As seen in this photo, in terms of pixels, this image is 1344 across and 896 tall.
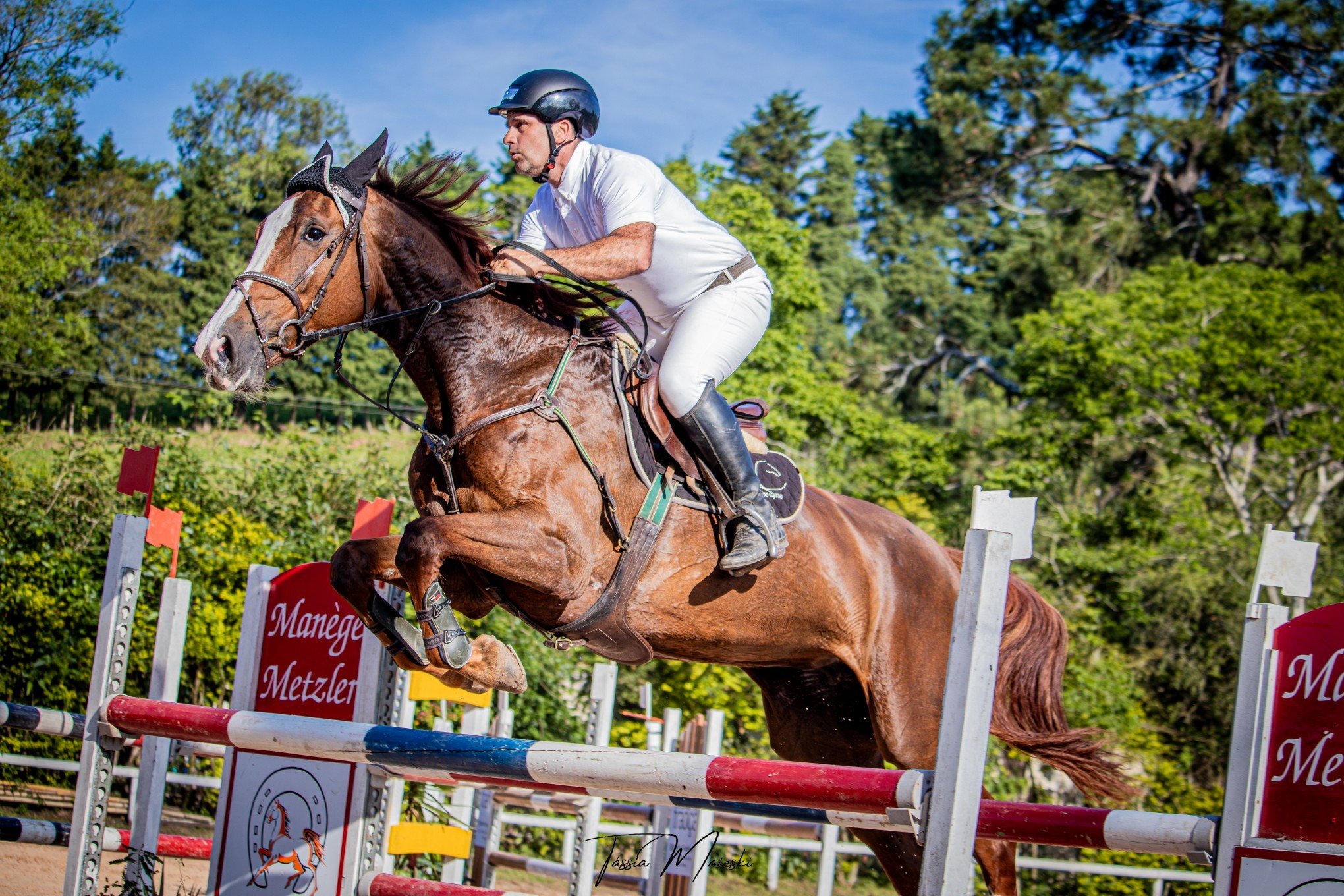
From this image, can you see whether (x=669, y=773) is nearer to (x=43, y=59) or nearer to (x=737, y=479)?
(x=737, y=479)

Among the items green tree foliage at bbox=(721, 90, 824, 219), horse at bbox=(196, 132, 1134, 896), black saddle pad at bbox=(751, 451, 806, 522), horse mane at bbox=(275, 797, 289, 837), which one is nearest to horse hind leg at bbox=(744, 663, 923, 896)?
horse at bbox=(196, 132, 1134, 896)

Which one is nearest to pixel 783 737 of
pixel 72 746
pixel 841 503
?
pixel 841 503

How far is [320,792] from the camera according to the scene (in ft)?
12.2

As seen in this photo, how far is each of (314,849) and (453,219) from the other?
2.10m

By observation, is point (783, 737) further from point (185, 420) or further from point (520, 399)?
point (185, 420)

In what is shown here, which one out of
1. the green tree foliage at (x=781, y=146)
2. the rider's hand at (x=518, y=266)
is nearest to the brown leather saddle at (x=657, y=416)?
the rider's hand at (x=518, y=266)

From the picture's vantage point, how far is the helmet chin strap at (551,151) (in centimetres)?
370

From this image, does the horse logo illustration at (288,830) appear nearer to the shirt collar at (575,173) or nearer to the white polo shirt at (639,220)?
the white polo shirt at (639,220)

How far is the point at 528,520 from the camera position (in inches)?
131

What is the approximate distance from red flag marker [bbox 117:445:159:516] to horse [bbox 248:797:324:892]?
1.21m

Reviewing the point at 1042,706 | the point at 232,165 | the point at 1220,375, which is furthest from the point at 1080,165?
the point at 1042,706

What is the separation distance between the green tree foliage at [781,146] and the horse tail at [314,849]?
34800 mm

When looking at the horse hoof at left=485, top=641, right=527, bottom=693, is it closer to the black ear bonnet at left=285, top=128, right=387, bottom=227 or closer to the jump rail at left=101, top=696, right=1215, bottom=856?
the jump rail at left=101, top=696, right=1215, bottom=856

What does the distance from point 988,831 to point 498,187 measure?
24.3 m
